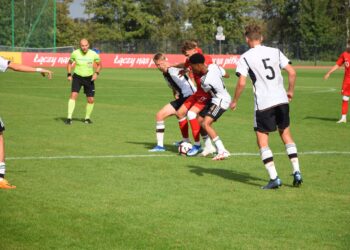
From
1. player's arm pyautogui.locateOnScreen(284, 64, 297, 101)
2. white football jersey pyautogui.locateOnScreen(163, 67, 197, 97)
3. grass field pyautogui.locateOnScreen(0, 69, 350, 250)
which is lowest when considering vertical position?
grass field pyautogui.locateOnScreen(0, 69, 350, 250)

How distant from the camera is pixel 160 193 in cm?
851

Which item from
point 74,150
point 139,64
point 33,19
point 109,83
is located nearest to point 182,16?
point 139,64

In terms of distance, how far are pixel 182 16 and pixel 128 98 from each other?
3609 inches

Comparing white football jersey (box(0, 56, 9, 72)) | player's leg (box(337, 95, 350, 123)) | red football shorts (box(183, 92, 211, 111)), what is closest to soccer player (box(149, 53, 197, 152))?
red football shorts (box(183, 92, 211, 111))

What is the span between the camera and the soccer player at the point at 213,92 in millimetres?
11430

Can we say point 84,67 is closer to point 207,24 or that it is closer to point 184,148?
point 184,148

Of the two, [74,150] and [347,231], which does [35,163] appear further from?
[347,231]

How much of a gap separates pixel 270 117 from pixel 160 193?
5.80 feet

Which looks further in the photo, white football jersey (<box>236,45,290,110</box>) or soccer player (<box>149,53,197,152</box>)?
soccer player (<box>149,53,197,152</box>)

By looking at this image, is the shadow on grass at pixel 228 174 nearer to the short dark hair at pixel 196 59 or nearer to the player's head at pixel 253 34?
the short dark hair at pixel 196 59

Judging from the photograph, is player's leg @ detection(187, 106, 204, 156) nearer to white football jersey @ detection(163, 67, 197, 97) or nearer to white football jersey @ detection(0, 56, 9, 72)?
white football jersey @ detection(163, 67, 197, 97)

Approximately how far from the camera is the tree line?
76.2 metres

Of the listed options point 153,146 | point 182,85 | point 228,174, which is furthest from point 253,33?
point 153,146

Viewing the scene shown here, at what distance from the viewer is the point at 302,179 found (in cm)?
959
